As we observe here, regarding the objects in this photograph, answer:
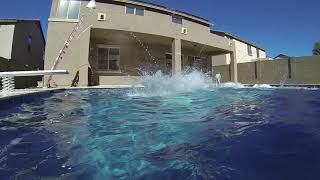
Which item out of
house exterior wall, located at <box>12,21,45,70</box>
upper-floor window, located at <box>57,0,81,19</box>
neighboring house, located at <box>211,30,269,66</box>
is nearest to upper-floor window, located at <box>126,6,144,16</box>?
upper-floor window, located at <box>57,0,81,19</box>

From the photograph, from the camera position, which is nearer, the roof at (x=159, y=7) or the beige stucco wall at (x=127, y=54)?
the beige stucco wall at (x=127, y=54)

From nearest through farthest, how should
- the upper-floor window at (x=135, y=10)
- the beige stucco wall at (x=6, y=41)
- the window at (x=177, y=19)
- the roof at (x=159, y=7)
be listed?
the roof at (x=159, y=7)
the upper-floor window at (x=135, y=10)
the window at (x=177, y=19)
the beige stucco wall at (x=6, y=41)

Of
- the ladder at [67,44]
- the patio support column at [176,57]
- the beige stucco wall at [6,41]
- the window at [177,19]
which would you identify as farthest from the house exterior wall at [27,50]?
the window at [177,19]

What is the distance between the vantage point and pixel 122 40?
66.3ft

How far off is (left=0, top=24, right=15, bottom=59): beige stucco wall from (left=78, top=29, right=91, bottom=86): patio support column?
26.3 ft

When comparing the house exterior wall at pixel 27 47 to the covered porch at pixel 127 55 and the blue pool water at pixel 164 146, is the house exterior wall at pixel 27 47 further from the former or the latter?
the blue pool water at pixel 164 146

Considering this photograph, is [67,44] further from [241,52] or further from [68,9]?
[241,52]

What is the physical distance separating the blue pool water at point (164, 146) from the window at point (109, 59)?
1399 cm

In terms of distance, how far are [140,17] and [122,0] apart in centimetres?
192

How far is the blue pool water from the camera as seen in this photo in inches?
116

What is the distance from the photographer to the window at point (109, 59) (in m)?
19.9

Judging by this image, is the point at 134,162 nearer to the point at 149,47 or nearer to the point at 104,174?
the point at 104,174

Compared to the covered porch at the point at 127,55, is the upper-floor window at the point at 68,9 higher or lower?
higher

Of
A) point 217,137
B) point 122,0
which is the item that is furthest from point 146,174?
point 122,0
